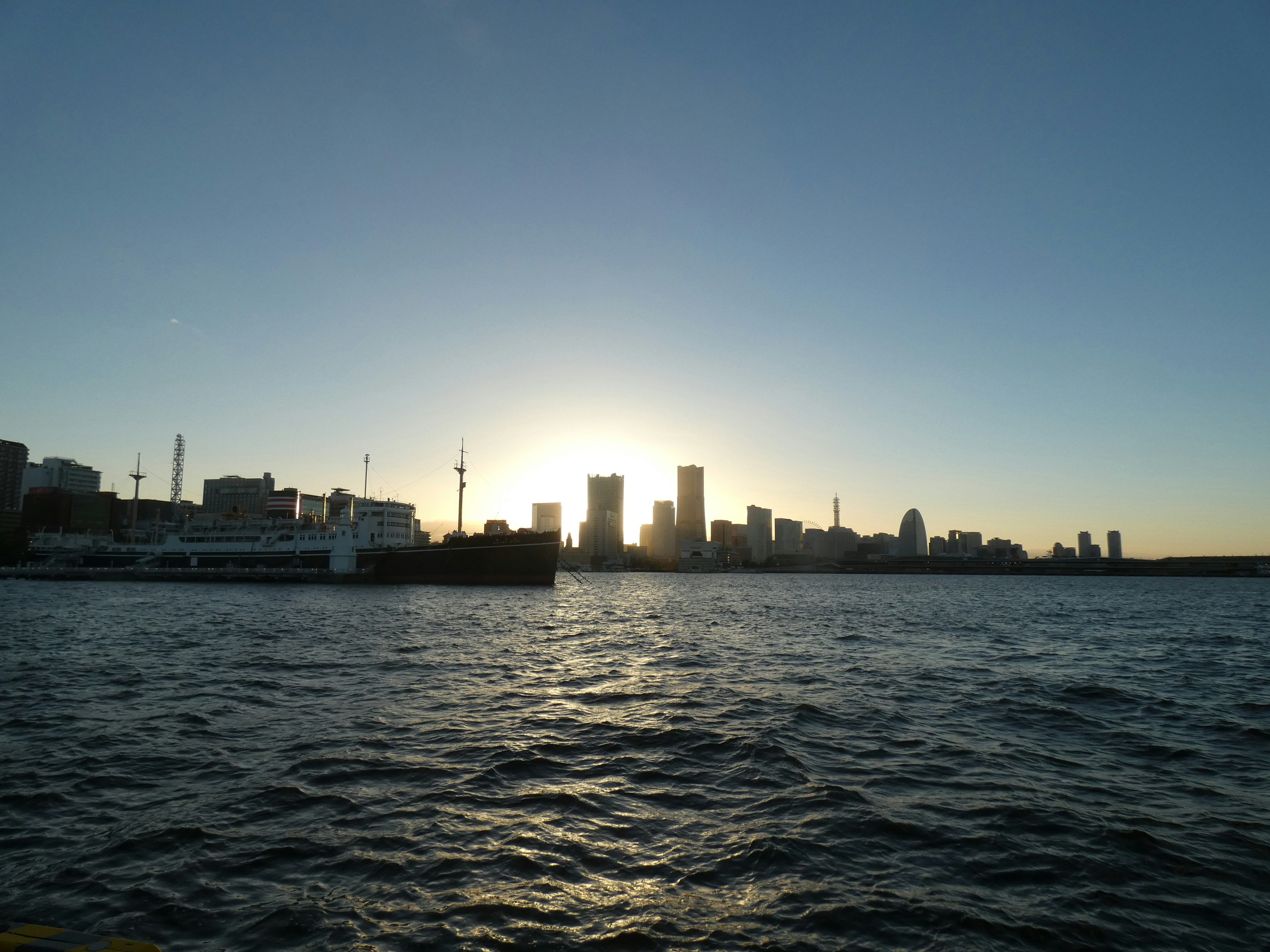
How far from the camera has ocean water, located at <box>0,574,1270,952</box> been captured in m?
7.51

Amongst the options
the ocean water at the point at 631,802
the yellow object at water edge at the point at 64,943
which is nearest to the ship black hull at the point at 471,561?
the ocean water at the point at 631,802

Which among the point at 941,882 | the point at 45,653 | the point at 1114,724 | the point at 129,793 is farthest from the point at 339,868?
the point at 45,653

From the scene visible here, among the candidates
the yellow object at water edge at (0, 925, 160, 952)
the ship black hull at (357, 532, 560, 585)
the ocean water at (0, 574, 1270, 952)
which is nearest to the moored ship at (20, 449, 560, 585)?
the ship black hull at (357, 532, 560, 585)

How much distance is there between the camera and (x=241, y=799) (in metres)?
11.0

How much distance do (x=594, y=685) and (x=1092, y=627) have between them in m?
43.0

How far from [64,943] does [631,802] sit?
26.4 ft

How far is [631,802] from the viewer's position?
446 inches

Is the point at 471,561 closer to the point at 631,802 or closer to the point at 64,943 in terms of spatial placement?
the point at 631,802

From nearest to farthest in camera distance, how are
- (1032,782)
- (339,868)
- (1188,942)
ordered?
(1188,942), (339,868), (1032,782)

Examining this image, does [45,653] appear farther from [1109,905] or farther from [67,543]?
[67,543]

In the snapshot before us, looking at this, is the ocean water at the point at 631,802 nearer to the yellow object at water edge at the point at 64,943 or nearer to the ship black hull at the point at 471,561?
the yellow object at water edge at the point at 64,943

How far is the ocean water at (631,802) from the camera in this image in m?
7.51

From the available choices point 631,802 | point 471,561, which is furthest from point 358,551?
point 631,802

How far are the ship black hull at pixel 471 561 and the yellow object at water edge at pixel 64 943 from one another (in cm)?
9412
